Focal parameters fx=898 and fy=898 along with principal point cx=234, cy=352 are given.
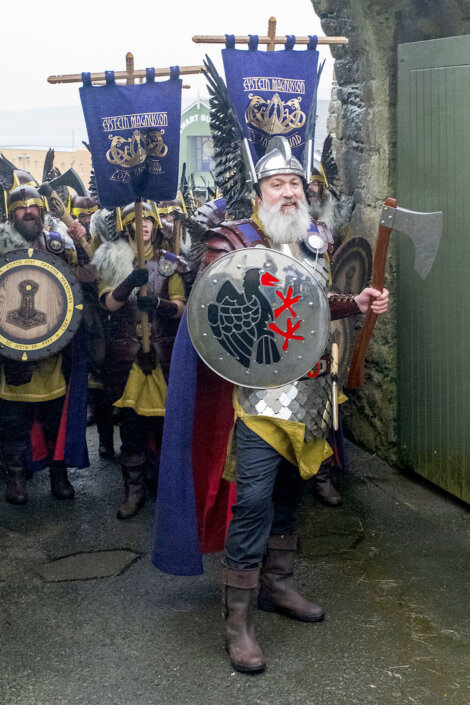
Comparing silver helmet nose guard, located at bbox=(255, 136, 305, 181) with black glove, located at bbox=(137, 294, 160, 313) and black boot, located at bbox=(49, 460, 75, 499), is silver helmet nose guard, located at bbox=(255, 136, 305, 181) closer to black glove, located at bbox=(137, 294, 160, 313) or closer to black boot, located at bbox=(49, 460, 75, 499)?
black glove, located at bbox=(137, 294, 160, 313)

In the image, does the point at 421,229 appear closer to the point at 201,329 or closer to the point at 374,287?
the point at 374,287

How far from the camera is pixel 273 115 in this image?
367cm

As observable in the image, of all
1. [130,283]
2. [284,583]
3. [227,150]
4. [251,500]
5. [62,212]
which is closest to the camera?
[251,500]

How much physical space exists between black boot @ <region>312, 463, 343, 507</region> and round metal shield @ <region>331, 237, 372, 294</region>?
0.96 metres

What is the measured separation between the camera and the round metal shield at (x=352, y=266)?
4.70 metres

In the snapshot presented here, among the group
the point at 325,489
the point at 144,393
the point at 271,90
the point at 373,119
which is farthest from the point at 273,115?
the point at 325,489

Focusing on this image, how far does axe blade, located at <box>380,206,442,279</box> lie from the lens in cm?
296

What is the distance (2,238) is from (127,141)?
107cm

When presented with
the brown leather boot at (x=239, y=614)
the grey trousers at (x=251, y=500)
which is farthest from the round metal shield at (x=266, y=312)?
the brown leather boot at (x=239, y=614)

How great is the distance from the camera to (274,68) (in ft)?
12.3

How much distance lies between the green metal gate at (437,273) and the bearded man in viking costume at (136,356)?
1271mm

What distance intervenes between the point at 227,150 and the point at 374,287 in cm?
94

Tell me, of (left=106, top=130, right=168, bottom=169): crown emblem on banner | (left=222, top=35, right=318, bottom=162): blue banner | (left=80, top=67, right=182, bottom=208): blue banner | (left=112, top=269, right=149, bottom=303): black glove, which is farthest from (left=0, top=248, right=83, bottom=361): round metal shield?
(left=222, top=35, right=318, bottom=162): blue banner

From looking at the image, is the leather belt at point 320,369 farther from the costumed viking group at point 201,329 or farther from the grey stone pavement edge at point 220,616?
the grey stone pavement edge at point 220,616
